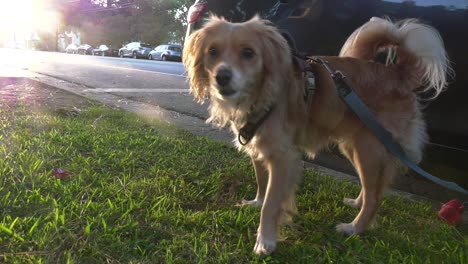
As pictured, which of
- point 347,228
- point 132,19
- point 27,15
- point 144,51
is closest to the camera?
point 347,228

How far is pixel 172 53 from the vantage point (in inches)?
1454

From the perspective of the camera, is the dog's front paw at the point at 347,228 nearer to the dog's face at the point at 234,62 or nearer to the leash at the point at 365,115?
the leash at the point at 365,115

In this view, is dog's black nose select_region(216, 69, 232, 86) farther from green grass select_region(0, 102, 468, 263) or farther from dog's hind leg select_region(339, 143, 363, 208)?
dog's hind leg select_region(339, 143, 363, 208)

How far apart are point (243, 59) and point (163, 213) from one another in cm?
101

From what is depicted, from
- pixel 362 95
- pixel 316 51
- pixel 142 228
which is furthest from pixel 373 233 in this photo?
pixel 316 51

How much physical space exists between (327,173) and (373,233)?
117 cm

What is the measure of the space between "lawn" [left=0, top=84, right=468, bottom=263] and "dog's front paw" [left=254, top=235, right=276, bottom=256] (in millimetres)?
42

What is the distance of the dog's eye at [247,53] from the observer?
2.47 m

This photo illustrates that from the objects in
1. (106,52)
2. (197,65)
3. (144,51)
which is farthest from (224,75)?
(106,52)

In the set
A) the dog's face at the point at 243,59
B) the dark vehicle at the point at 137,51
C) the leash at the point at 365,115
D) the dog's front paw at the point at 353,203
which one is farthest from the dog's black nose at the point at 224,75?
the dark vehicle at the point at 137,51

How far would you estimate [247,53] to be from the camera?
2.47m

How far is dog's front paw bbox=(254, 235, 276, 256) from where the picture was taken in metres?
2.33

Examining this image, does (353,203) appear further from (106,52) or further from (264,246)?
(106,52)

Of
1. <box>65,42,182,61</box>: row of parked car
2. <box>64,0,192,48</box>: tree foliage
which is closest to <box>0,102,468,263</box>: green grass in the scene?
<box>65,42,182,61</box>: row of parked car
